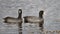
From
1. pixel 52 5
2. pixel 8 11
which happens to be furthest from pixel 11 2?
pixel 52 5

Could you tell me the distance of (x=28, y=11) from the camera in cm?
313

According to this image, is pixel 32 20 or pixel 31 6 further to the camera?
pixel 31 6

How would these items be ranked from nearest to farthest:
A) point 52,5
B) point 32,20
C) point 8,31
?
1. point 32,20
2. point 8,31
3. point 52,5

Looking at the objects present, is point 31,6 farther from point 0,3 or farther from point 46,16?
point 0,3

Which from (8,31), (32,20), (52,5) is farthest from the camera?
(52,5)

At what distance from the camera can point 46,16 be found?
3113mm

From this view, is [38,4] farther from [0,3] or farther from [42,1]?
[0,3]

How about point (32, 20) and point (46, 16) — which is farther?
point (46, 16)

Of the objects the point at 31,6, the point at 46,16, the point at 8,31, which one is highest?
the point at 31,6

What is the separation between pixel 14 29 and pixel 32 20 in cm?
99

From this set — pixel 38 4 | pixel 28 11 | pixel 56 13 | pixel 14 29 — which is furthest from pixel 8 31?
pixel 56 13

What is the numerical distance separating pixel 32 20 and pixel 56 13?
3.86ft

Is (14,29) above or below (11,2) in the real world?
below

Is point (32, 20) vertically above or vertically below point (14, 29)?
above
